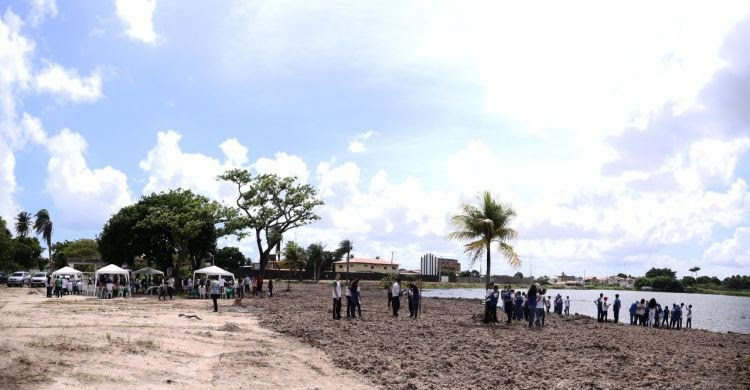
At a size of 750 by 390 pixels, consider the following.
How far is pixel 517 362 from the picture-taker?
48.8 feet

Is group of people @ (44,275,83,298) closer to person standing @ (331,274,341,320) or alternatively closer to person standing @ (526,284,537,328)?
person standing @ (331,274,341,320)

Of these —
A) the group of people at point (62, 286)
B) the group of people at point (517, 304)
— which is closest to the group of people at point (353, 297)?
the group of people at point (517, 304)

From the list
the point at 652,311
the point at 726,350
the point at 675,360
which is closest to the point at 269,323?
the point at 675,360

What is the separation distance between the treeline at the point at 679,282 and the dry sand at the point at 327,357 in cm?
15228

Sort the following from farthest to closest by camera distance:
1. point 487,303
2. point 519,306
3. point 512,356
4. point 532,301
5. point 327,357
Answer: point 519,306
point 487,303
point 532,301
point 512,356
point 327,357

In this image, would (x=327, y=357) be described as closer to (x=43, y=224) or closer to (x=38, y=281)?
(x=38, y=281)

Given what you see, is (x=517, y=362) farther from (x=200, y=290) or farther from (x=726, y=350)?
(x=200, y=290)

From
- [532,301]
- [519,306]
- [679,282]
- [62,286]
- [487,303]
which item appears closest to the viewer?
[532,301]

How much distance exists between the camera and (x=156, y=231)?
49.4 m

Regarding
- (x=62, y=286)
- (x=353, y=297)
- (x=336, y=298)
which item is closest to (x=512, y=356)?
(x=336, y=298)

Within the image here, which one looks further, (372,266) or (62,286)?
(372,266)

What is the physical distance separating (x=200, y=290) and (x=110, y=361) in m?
28.0

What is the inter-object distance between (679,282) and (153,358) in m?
170

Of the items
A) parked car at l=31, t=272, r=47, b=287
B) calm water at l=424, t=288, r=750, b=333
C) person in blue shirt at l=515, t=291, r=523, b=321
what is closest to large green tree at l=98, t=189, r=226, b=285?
parked car at l=31, t=272, r=47, b=287
